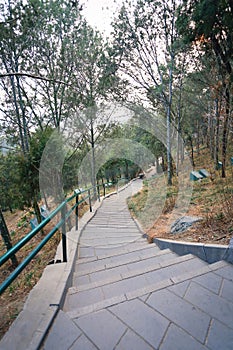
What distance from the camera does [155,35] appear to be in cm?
831

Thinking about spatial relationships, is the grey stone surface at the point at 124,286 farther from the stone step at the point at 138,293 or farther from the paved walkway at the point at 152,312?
the stone step at the point at 138,293

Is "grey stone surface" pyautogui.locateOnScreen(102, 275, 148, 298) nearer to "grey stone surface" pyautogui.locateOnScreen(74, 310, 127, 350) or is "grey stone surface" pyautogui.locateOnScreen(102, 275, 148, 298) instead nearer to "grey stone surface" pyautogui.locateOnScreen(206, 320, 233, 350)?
"grey stone surface" pyautogui.locateOnScreen(74, 310, 127, 350)

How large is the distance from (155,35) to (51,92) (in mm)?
5337

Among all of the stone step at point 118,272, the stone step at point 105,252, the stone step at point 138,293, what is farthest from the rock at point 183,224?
the stone step at point 138,293

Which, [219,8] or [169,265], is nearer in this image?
[169,265]

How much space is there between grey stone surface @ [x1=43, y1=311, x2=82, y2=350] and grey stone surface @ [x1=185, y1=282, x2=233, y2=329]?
0.85 m

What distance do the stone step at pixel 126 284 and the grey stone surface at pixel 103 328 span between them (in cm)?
30

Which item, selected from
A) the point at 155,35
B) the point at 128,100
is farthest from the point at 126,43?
the point at 128,100

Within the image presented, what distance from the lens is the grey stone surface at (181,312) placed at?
3.74 ft

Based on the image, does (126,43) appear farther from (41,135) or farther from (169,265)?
(169,265)

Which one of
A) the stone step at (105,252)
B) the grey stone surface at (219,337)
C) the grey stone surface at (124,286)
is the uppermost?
the grey stone surface at (219,337)

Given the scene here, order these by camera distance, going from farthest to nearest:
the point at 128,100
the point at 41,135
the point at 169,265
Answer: the point at 128,100
the point at 41,135
the point at 169,265

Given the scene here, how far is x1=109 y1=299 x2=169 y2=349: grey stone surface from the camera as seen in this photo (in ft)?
3.65

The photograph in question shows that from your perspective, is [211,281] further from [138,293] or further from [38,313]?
[38,313]
